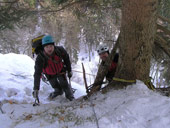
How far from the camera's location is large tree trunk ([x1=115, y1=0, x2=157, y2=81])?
279cm

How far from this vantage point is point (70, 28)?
102ft

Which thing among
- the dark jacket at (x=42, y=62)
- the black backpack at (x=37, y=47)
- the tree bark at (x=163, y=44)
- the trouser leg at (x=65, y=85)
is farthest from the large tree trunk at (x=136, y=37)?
the black backpack at (x=37, y=47)

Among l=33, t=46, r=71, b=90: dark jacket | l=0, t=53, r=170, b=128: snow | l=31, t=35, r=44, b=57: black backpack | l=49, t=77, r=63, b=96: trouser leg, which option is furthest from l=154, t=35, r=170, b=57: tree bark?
l=49, t=77, r=63, b=96: trouser leg

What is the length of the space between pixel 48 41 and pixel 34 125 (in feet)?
7.12

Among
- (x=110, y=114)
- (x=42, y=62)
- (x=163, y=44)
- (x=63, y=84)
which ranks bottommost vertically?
(x=63, y=84)

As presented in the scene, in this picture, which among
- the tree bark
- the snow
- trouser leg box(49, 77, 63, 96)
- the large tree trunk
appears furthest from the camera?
trouser leg box(49, 77, 63, 96)

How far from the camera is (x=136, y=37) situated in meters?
2.94

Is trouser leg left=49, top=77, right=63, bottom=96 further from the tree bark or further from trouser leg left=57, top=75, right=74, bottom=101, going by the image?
the tree bark

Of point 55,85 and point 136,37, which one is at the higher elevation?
point 136,37

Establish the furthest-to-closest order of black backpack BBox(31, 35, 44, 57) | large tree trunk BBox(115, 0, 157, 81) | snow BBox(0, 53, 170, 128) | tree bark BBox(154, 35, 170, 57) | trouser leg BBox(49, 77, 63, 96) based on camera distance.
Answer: trouser leg BBox(49, 77, 63, 96) < black backpack BBox(31, 35, 44, 57) < tree bark BBox(154, 35, 170, 57) < large tree trunk BBox(115, 0, 157, 81) < snow BBox(0, 53, 170, 128)

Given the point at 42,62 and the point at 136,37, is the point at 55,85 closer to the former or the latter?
the point at 42,62

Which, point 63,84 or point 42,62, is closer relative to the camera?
point 42,62

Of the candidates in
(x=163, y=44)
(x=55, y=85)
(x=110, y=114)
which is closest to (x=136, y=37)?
(x=163, y=44)

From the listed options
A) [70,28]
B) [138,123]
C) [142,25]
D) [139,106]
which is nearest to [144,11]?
[142,25]
